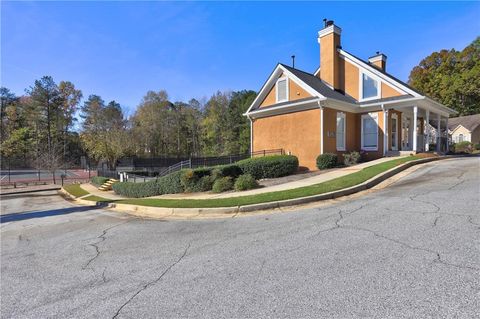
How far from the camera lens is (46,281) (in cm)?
411

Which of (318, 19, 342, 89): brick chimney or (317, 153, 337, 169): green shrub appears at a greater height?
(318, 19, 342, 89): brick chimney

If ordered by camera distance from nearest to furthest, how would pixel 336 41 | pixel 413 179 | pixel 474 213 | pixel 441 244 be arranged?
pixel 441 244
pixel 474 213
pixel 413 179
pixel 336 41

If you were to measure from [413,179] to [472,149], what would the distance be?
82.2 feet

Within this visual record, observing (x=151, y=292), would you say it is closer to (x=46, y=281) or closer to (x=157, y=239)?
(x=46, y=281)

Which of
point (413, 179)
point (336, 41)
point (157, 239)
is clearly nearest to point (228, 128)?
point (336, 41)

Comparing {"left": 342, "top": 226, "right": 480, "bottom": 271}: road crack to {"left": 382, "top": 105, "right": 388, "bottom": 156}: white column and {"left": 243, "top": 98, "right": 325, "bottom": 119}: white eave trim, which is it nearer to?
{"left": 243, "top": 98, "right": 325, "bottom": 119}: white eave trim

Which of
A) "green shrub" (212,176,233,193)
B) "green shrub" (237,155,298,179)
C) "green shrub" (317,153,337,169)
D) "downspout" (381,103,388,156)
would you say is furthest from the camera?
"downspout" (381,103,388,156)

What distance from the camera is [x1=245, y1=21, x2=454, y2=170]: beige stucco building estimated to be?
1616 cm

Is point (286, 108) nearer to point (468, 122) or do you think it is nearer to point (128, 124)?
point (468, 122)

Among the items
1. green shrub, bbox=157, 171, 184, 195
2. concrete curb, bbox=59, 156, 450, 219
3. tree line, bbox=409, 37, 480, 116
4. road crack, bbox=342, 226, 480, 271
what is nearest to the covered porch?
concrete curb, bbox=59, 156, 450, 219

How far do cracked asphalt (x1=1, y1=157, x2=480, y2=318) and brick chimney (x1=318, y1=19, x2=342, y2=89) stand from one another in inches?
539

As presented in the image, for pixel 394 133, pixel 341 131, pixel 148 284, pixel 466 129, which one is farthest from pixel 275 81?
pixel 466 129

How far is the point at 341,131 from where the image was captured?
17.1m

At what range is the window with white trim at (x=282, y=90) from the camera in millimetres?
18250
